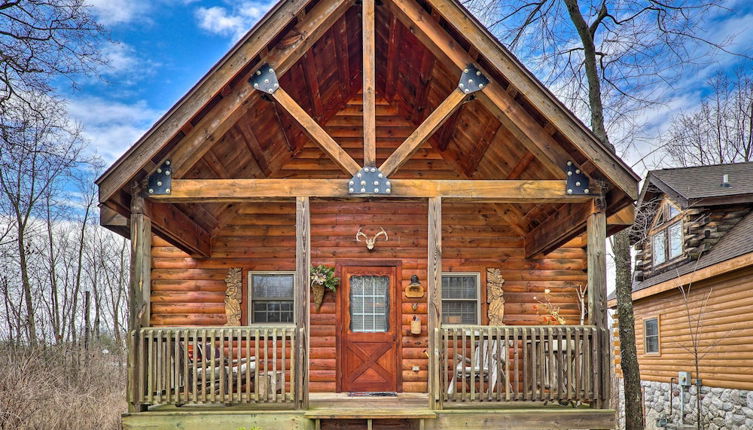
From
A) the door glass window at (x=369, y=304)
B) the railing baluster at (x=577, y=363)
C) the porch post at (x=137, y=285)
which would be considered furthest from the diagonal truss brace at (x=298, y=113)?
the door glass window at (x=369, y=304)

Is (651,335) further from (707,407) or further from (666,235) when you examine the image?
(707,407)

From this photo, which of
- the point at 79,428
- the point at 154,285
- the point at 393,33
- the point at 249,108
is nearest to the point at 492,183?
the point at 393,33

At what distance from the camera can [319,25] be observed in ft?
23.8

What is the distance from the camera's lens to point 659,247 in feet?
60.2

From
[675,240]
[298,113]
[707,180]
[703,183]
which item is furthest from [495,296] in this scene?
[707,180]

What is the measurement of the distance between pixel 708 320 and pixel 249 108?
12062mm

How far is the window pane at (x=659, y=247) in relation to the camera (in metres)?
17.9

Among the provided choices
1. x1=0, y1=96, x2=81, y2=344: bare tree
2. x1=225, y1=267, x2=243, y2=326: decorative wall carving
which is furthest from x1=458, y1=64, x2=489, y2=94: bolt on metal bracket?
x1=0, y1=96, x2=81, y2=344: bare tree

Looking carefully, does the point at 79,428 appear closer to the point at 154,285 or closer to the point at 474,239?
the point at 154,285

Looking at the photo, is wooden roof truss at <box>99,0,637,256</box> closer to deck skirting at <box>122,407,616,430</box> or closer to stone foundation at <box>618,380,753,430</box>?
deck skirting at <box>122,407,616,430</box>

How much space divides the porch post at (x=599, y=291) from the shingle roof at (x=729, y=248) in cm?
691

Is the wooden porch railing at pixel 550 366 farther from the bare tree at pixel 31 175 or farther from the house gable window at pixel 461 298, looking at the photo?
the bare tree at pixel 31 175

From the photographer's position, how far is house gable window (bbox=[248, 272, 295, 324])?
9914 mm

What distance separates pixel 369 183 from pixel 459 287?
3558 mm
